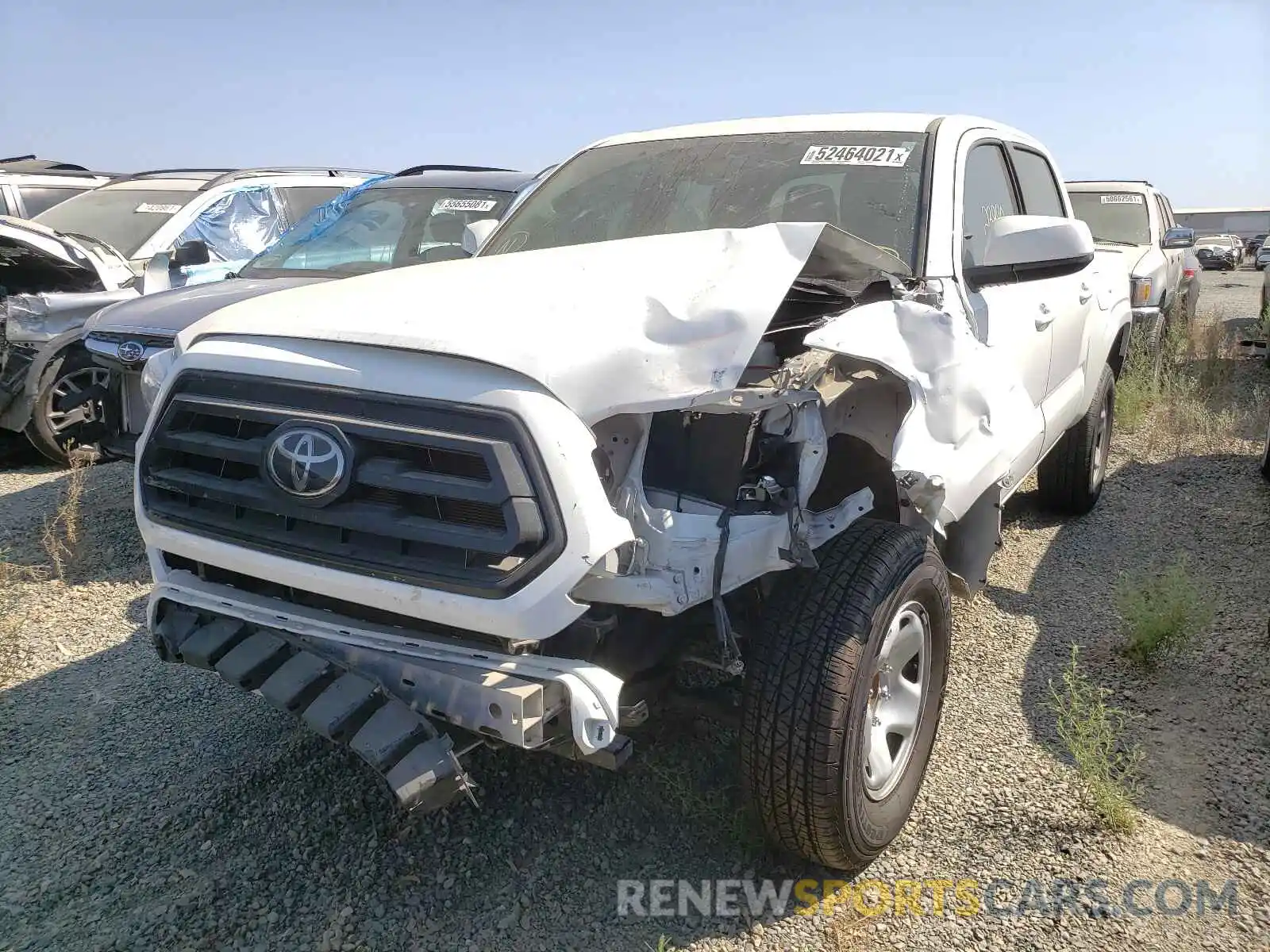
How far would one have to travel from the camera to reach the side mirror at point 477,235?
3.96 meters

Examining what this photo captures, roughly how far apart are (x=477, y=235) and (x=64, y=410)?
373 cm

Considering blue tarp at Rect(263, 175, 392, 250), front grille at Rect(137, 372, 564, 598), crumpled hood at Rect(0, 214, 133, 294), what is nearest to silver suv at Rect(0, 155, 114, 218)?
crumpled hood at Rect(0, 214, 133, 294)

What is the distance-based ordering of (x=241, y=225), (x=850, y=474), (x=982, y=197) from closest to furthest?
1. (x=850, y=474)
2. (x=982, y=197)
3. (x=241, y=225)

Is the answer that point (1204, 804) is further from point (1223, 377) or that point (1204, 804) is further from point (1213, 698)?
point (1223, 377)

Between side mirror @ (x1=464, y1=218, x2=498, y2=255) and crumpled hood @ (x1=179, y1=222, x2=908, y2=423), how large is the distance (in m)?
1.30

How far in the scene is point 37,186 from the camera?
989 centimetres

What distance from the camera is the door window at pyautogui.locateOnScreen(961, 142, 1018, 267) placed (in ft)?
11.1

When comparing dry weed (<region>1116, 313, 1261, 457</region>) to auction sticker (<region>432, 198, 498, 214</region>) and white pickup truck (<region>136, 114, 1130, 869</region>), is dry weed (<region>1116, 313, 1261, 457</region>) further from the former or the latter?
auction sticker (<region>432, 198, 498, 214</region>)

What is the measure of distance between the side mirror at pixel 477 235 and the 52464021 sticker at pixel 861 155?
134 centimetres

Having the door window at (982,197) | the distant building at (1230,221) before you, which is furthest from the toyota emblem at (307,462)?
the distant building at (1230,221)

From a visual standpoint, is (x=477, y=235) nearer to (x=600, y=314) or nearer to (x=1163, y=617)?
(x=600, y=314)

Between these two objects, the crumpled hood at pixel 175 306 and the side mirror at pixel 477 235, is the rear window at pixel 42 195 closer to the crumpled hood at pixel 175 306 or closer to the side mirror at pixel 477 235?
the crumpled hood at pixel 175 306

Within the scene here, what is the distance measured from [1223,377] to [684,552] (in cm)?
839

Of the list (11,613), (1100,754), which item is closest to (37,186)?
(11,613)
